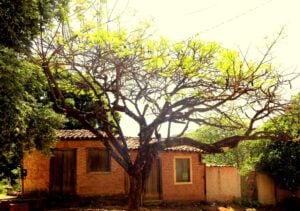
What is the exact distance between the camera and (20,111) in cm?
933

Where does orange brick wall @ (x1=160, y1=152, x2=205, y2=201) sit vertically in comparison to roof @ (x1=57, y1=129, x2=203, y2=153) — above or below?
below

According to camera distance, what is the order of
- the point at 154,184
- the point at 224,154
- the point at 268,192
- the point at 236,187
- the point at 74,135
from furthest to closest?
1. the point at 224,154
2. the point at 236,187
3. the point at 268,192
4. the point at 154,184
5. the point at 74,135

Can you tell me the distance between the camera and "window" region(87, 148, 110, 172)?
20609 mm

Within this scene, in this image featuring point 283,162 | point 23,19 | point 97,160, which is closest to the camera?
point 23,19

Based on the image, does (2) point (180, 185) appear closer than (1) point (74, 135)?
No

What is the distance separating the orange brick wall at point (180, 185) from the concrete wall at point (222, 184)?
21.4 inches

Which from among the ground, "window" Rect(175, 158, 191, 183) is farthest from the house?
"window" Rect(175, 158, 191, 183)

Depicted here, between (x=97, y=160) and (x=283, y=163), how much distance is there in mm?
10068

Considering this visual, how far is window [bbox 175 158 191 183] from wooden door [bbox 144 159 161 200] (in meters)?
1.13

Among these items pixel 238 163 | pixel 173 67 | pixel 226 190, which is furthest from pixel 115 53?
pixel 238 163

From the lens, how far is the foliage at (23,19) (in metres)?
8.91

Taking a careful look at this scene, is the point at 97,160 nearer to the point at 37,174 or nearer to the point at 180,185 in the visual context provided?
the point at 37,174

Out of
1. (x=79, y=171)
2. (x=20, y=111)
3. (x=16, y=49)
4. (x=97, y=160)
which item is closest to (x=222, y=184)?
(x=97, y=160)

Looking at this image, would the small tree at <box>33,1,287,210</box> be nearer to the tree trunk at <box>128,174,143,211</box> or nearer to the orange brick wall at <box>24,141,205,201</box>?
the tree trunk at <box>128,174,143,211</box>
